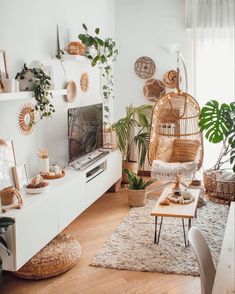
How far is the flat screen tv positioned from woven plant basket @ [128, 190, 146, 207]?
68 centimetres

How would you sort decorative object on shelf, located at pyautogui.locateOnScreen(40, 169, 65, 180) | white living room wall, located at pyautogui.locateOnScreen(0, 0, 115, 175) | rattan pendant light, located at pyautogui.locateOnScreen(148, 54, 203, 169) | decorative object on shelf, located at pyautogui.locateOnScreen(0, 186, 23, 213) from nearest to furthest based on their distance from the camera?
1. decorative object on shelf, located at pyautogui.locateOnScreen(0, 186, 23, 213)
2. white living room wall, located at pyautogui.locateOnScreen(0, 0, 115, 175)
3. decorative object on shelf, located at pyautogui.locateOnScreen(40, 169, 65, 180)
4. rattan pendant light, located at pyautogui.locateOnScreen(148, 54, 203, 169)

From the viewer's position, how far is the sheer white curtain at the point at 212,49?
5629 millimetres

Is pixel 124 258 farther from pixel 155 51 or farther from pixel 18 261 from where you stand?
pixel 155 51

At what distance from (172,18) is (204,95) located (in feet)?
3.80

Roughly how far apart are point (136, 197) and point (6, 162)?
1.99 m

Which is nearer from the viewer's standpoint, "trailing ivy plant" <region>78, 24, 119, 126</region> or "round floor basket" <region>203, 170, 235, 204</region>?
"trailing ivy plant" <region>78, 24, 119, 126</region>

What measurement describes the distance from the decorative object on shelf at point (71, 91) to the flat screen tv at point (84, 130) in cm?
19

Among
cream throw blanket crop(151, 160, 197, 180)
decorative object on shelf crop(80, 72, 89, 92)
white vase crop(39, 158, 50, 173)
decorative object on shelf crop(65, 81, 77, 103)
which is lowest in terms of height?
cream throw blanket crop(151, 160, 197, 180)

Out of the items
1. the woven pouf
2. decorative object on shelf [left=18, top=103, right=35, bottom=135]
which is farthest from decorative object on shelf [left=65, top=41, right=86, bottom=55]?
the woven pouf

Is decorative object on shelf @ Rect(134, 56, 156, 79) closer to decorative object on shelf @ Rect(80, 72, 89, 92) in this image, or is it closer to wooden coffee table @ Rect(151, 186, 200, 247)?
decorative object on shelf @ Rect(80, 72, 89, 92)

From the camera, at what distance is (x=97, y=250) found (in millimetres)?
3689

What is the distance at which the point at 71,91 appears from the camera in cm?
457

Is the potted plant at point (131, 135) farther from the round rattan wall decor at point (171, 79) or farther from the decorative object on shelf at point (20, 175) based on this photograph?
the decorative object on shelf at point (20, 175)

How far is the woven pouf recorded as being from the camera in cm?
313
